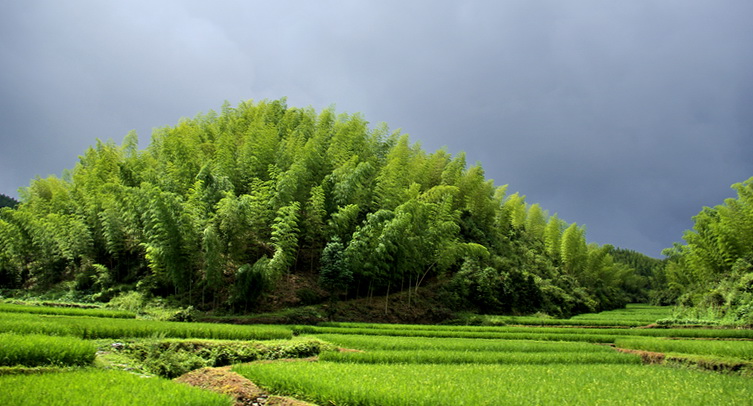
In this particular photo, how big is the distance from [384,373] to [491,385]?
194cm

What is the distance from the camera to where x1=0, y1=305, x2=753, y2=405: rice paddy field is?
5.60m

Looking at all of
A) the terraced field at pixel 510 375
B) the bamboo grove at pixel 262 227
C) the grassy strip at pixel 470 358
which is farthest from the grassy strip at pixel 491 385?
the bamboo grove at pixel 262 227

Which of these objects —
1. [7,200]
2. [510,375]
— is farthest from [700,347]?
[7,200]

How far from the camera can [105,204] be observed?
21531 mm

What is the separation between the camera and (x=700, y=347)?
460 inches

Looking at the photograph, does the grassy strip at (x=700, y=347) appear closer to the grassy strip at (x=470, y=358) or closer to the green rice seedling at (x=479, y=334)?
the grassy strip at (x=470, y=358)

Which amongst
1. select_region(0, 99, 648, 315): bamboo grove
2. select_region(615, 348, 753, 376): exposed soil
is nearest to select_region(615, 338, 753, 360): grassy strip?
select_region(615, 348, 753, 376): exposed soil

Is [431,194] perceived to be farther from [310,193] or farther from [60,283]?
[60,283]

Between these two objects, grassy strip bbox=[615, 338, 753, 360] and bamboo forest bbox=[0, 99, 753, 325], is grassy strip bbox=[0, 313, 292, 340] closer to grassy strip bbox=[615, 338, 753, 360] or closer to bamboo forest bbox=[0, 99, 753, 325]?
bamboo forest bbox=[0, 99, 753, 325]

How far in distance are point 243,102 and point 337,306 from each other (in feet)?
88.1

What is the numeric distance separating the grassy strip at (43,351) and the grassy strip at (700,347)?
47.5 ft

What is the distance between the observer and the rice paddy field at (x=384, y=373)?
5.60 m

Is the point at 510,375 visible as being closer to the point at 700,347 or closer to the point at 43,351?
the point at 700,347

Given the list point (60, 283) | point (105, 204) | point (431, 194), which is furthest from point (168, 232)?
point (431, 194)
